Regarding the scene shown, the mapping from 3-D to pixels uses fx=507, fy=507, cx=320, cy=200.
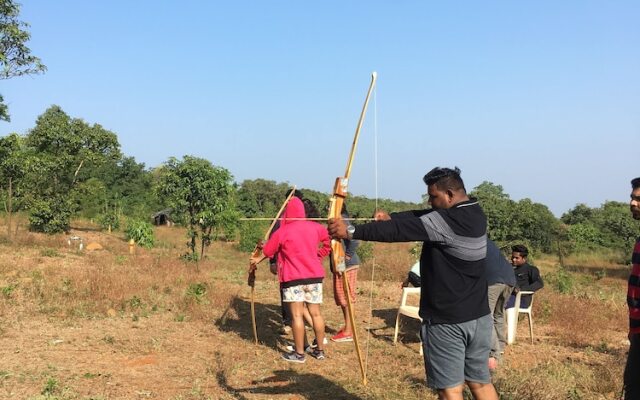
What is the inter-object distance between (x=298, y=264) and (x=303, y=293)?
0.32m

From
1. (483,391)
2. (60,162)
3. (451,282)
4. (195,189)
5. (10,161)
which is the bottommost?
(483,391)

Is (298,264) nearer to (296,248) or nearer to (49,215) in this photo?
(296,248)

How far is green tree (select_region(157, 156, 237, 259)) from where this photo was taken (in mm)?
14820

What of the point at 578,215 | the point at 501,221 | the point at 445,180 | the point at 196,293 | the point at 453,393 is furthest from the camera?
the point at 578,215

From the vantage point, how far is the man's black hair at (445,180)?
9.44 ft

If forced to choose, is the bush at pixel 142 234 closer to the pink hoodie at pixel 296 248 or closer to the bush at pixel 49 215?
the bush at pixel 49 215

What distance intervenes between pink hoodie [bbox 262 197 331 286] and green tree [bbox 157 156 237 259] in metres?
A: 9.89

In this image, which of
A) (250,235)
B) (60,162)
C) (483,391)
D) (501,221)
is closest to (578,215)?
(501,221)

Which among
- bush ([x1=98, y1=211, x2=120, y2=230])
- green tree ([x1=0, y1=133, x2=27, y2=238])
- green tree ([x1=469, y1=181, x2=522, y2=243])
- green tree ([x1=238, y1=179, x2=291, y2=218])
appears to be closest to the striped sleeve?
green tree ([x1=0, y1=133, x2=27, y2=238])

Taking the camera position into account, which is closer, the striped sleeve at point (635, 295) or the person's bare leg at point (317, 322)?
the striped sleeve at point (635, 295)

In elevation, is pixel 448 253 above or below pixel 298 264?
above

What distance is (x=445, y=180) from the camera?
114 inches

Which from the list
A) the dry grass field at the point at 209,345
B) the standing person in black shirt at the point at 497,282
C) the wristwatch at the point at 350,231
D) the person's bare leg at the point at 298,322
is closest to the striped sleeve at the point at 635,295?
the dry grass field at the point at 209,345

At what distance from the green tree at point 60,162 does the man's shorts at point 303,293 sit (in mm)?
17935
